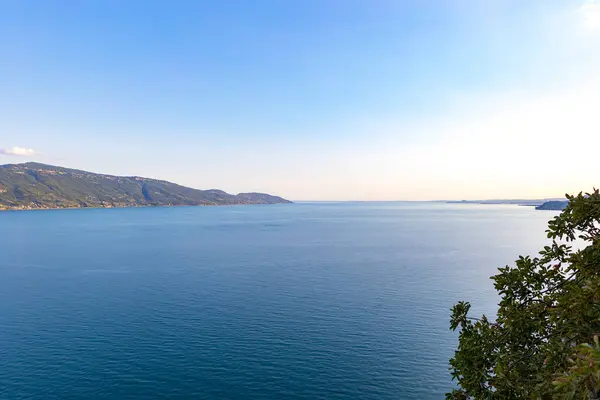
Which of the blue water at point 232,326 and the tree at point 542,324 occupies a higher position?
the tree at point 542,324

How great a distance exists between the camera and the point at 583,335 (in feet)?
44.0

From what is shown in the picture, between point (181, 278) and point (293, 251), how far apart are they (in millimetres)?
61610

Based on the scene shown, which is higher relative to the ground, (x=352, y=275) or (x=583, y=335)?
(x=583, y=335)

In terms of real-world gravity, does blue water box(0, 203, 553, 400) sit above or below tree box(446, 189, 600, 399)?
below

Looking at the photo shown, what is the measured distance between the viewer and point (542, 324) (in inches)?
671

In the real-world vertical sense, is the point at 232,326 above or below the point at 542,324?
below

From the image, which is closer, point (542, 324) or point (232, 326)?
point (542, 324)

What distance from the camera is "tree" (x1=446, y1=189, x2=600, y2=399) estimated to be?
1352 cm

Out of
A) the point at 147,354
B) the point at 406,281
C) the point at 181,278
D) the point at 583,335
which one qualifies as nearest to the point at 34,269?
the point at 181,278

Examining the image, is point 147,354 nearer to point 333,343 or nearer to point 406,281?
point 333,343

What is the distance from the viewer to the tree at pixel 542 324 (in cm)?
1352

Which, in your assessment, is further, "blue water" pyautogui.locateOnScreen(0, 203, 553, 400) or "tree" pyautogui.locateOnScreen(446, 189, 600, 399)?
"blue water" pyautogui.locateOnScreen(0, 203, 553, 400)

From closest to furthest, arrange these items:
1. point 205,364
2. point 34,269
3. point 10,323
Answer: point 205,364, point 10,323, point 34,269

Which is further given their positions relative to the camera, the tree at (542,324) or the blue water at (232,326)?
the blue water at (232,326)
